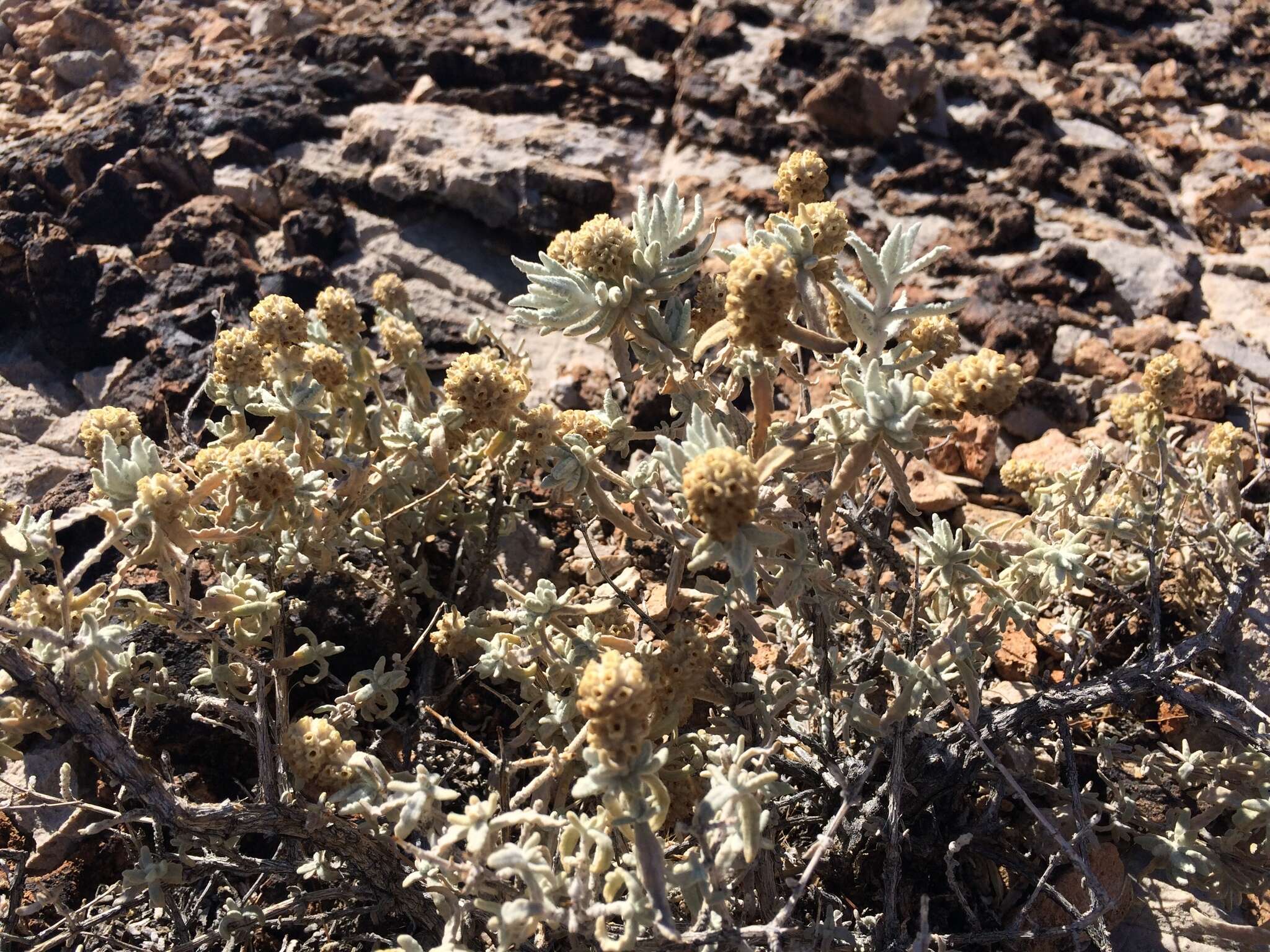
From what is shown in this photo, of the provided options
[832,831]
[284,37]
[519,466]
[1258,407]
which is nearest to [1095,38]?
[1258,407]

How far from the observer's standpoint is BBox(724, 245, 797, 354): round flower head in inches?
81.1

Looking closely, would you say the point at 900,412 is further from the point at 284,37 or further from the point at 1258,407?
the point at 284,37

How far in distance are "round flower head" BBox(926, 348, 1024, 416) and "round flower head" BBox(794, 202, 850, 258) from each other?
44 centimetres

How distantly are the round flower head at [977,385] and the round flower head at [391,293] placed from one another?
7.88 ft

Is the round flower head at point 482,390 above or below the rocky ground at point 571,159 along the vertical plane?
above

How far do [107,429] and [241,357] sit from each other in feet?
1.42

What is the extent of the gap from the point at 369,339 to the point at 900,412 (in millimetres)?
3437

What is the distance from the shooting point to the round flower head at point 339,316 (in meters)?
3.48

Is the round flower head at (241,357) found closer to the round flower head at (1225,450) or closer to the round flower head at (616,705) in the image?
the round flower head at (616,705)

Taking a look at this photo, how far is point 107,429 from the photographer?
2.79m

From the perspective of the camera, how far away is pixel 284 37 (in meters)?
8.10

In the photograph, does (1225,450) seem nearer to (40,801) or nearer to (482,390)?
(482,390)

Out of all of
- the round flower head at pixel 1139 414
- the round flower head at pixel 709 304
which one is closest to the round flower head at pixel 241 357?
the round flower head at pixel 709 304

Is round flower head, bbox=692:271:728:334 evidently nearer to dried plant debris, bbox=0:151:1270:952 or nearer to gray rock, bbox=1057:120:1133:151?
dried plant debris, bbox=0:151:1270:952
